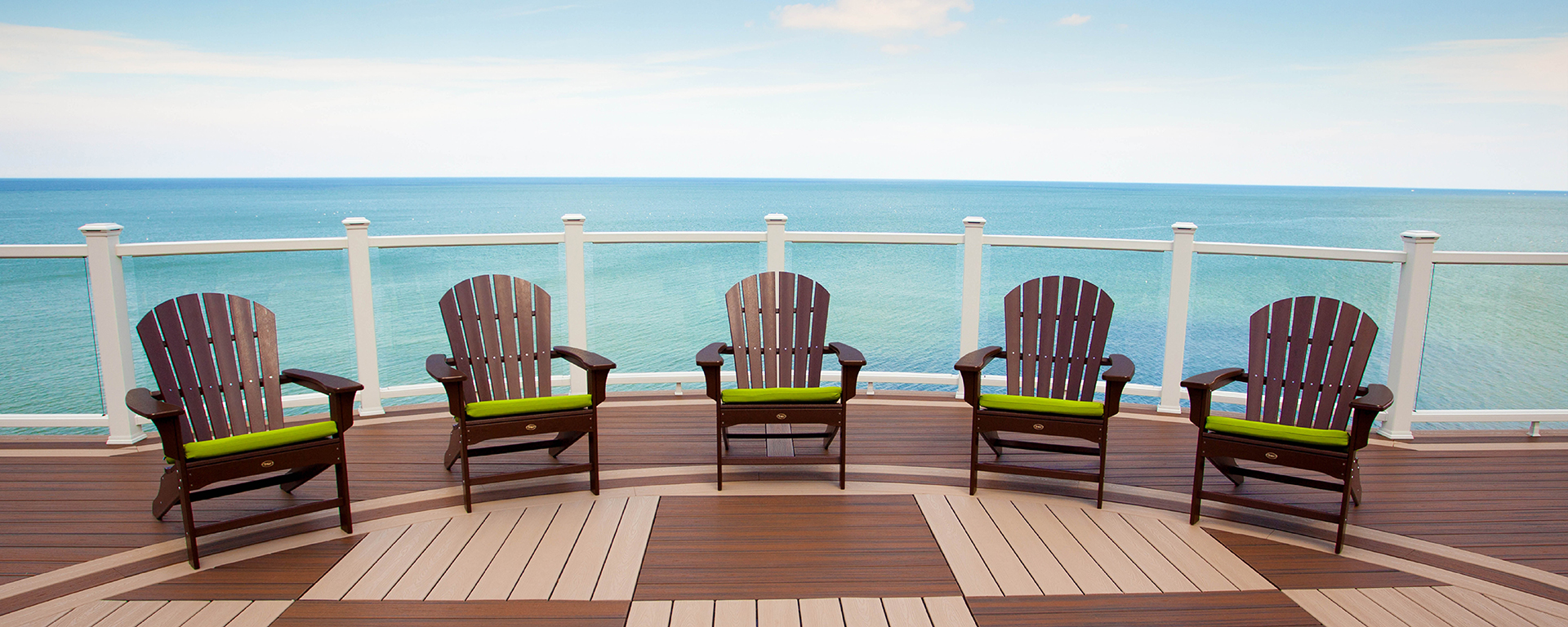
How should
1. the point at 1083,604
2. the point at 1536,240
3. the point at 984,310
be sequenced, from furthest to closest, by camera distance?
the point at 1536,240, the point at 984,310, the point at 1083,604

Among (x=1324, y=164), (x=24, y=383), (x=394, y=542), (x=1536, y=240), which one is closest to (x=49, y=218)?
(x=24, y=383)

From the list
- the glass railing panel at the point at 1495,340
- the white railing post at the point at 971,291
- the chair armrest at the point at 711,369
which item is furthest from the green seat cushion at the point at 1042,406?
the glass railing panel at the point at 1495,340

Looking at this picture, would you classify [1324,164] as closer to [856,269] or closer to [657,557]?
[856,269]

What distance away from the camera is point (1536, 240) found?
38719 millimetres

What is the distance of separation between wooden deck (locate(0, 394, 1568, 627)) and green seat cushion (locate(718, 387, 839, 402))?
40 cm

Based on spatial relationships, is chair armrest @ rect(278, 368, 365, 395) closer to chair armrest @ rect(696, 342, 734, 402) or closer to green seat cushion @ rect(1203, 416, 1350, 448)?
chair armrest @ rect(696, 342, 734, 402)

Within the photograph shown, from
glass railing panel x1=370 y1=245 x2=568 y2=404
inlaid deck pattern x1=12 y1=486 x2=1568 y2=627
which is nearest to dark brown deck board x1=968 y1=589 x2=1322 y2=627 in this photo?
inlaid deck pattern x1=12 y1=486 x2=1568 y2=627

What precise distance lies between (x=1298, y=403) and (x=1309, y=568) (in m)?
0.92

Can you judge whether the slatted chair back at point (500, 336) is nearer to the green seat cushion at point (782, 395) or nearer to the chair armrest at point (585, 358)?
the chair armrest at point (585, 358)

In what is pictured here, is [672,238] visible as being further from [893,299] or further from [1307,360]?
[1307,360]

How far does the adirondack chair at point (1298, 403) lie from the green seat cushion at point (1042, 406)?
1.22 feet

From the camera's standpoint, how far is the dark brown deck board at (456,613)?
2441 mm

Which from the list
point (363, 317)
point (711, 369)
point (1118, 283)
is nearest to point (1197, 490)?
point (1118, 283)

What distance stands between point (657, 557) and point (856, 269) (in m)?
2.63
